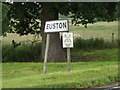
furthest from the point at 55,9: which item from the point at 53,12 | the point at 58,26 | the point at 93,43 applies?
the point at 93,43

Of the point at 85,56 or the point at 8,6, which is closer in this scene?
the point at 8,6

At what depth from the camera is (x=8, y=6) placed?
17.4m

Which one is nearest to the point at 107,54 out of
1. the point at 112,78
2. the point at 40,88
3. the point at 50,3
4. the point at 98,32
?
the point at 50,3

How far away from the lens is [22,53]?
2097 centimetres

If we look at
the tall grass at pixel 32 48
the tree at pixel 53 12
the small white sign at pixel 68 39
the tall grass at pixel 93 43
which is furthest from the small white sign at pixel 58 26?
the tall grass at pixel 93 43

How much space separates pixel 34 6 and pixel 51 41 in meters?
2.49

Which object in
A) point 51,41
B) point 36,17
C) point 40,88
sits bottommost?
point 40,88

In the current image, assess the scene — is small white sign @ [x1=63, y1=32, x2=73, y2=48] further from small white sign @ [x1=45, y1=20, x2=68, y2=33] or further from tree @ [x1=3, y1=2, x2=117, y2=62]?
tree @ [x1=3, y1=2, x2=117, y2=62]

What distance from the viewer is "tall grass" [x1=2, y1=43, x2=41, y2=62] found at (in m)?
20.4

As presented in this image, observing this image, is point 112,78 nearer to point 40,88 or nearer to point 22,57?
point 40,88

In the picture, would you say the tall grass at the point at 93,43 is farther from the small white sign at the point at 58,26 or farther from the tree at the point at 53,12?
the small white sign at the point at 58,26

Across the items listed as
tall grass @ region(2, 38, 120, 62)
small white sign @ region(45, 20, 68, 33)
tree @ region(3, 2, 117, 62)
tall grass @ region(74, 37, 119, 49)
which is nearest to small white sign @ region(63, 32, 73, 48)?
small white sign @ region(45, 20, 68, 33)

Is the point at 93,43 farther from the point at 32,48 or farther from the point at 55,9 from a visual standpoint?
the point at 55,9

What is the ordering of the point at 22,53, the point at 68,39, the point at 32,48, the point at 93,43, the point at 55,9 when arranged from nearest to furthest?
the point at 68,39
the point at 55,9
the point at 22,53
the point at 32,48
the point at 93,43
